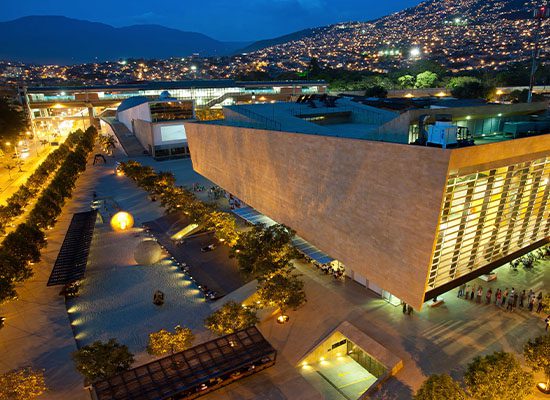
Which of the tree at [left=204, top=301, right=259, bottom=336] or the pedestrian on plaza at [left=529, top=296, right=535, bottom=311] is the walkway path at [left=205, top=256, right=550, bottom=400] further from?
the tree at [left=204, top=301, right=259, bottom=336]

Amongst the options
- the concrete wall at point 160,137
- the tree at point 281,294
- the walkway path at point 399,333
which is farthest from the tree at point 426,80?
the tree at point 281,294

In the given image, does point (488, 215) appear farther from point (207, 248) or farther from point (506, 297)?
point (207, 248)

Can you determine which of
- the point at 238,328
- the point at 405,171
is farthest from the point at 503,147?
the point at 238,328

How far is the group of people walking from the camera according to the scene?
1983cm

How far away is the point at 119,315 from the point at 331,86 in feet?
262

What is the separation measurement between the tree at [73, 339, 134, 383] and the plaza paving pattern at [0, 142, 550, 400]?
1981 mm

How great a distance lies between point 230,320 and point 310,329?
4346 millimetres

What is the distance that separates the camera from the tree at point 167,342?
53.6 ft

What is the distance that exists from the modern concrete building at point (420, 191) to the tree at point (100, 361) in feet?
41.6

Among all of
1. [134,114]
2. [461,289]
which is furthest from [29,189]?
[461,289]

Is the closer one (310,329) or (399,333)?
(399,333)

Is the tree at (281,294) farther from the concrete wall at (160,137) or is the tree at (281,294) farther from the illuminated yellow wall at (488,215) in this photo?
the concrete wall at (160,137)

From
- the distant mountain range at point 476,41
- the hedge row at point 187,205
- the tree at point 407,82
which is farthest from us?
the distant mountain range at point 476,41

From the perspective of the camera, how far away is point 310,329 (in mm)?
19250
